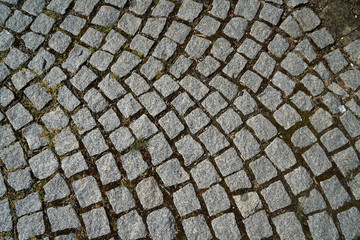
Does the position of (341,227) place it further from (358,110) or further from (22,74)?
(22,74)

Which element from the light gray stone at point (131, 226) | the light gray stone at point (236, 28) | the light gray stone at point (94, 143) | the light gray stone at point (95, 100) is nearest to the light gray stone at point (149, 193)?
the light gray stone at point (131, 226)

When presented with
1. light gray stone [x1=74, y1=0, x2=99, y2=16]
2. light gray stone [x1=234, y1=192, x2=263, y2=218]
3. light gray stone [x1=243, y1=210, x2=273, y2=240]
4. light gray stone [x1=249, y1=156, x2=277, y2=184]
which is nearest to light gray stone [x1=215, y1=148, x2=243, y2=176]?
light gray stone [x1=249, y1=156, x2=277, y2=184]

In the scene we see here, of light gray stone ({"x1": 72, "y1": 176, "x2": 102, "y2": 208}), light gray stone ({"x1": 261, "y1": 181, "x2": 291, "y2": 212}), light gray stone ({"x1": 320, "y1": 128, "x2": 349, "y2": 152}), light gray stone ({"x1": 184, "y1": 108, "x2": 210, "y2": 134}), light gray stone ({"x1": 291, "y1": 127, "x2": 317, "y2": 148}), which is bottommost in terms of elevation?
light gray stone ({"x1": 261, "y1": 181, "x2": 291, "y2": 212})

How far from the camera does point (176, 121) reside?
11.8 feet

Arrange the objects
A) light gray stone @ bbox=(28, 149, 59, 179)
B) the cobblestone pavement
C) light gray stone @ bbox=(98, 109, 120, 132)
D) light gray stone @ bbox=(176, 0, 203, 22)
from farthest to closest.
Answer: light gray stone @ bbox=(176, 0, 203, 22) < light gray stone @ bbox=(98, 109, 120, 132) < light gray stone @ bbox=(28, 149, 59, 179) < the cobblestone pavement

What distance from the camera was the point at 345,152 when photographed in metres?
3.40

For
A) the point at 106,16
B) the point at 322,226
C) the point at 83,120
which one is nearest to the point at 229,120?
the point at 322,226

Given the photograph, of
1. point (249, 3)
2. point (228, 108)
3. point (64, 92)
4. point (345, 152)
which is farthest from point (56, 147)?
point (345, 152)

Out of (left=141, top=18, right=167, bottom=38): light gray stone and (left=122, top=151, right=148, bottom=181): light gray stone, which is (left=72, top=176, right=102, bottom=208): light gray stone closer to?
(left=122, top=151, right=148, bottom=181): light gray stone

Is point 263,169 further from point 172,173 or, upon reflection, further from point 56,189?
point 56,189

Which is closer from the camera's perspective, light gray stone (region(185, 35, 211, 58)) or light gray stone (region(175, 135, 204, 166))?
light gray stone (region(175, 135, 204, 166))

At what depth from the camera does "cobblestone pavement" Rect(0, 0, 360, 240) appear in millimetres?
3305

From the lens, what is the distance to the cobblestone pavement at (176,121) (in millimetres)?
3305

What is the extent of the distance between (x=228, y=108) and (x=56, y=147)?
1.81 m
